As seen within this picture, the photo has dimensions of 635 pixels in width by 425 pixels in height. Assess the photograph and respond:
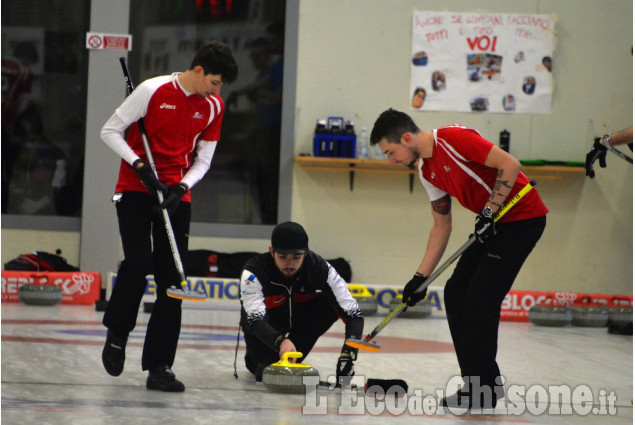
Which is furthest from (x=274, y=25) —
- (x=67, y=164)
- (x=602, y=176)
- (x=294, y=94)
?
(x=602, y=176)

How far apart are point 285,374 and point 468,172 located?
110 cm

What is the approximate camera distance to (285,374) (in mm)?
3629

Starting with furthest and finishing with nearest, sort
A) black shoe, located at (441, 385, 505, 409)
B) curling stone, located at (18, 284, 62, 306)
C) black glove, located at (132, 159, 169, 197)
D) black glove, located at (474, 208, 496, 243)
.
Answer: curling stone, located at (18, 284, 62, 306)
black glove, located at (132, 159, 169, 197)
black shoe, located at (441, 385, 505, 409)
black glove, located at (474, 208, 496, 243)

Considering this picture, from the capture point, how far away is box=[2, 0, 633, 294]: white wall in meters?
8.54

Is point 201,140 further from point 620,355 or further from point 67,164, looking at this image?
point 67,164

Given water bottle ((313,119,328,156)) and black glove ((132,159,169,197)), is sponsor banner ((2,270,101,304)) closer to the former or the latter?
water bottle ((313,119,328,156))

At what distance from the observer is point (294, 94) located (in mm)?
8531

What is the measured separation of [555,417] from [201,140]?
190 centimetres

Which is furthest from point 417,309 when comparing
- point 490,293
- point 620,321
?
point 490,293

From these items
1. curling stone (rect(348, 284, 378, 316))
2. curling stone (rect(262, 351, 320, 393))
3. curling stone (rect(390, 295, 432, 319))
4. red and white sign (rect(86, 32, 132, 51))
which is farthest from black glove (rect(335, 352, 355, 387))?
red and white sign (rect(86, 32, 132, 51))

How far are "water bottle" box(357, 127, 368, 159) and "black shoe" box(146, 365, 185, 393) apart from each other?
488cm

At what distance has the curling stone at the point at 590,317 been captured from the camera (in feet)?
23.6

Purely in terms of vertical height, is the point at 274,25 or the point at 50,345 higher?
the point at 274,25

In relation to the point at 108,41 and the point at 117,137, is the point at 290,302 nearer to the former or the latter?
the point at 117,137
